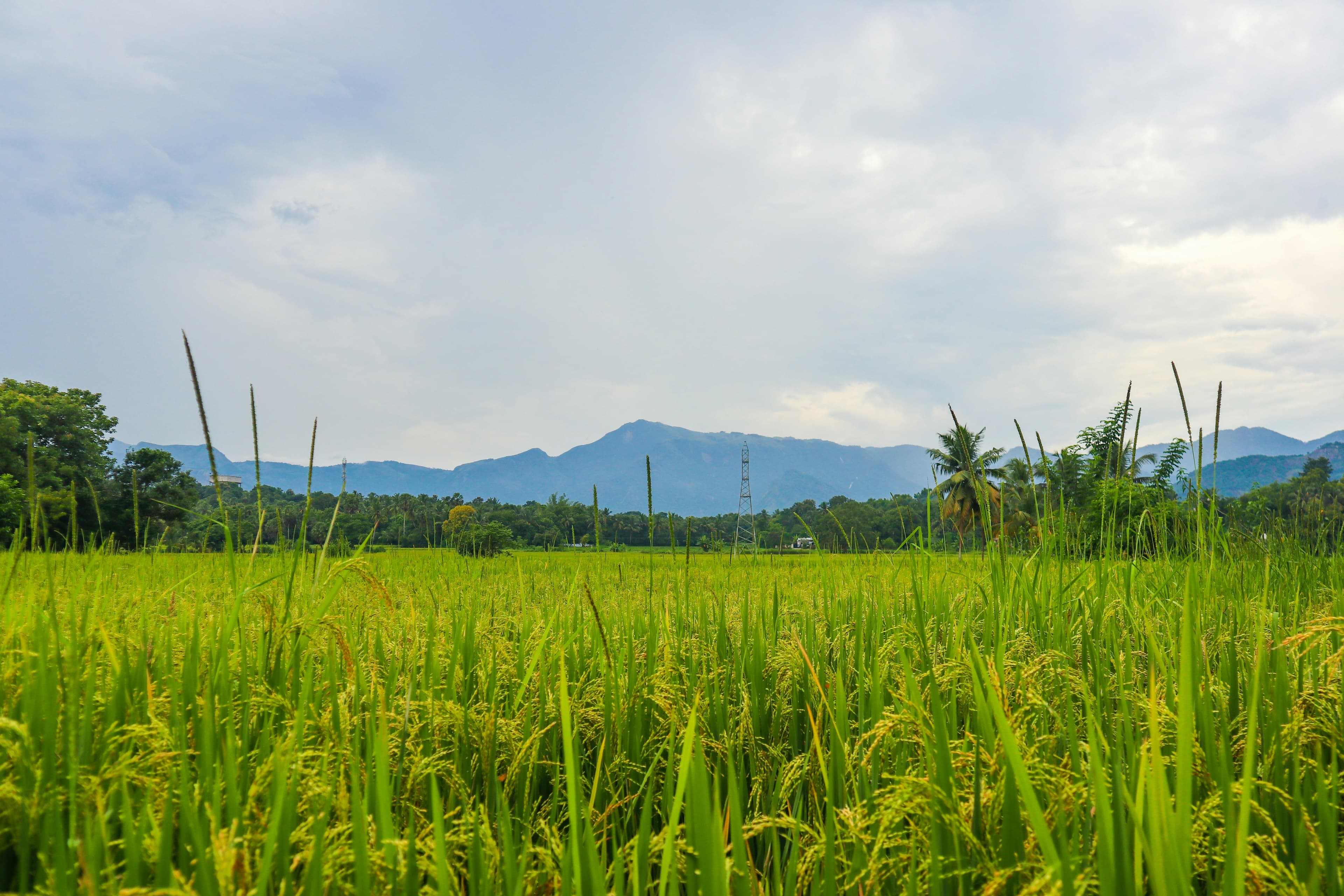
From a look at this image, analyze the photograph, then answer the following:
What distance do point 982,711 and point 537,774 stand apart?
1.26 m

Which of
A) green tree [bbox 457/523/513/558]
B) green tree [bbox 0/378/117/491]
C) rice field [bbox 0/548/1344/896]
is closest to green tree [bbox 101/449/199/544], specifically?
green tree [bbox 0/378/117/491]

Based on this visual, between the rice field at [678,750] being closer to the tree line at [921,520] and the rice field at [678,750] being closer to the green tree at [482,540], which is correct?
the tree line at [921,520]

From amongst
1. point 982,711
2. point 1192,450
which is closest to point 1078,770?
point 982,711

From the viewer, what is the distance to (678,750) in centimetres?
192

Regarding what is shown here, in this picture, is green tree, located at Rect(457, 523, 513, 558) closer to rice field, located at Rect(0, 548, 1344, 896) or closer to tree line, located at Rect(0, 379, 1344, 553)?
tree line, located at Rect(0, 379, 1344, 553)

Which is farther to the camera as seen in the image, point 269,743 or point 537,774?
point 537,774

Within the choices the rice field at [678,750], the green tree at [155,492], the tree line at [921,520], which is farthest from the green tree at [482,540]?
the green tree at [155,492]

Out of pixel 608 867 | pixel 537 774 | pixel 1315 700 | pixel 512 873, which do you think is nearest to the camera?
pixel 512 873

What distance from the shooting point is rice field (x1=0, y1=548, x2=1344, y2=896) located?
36.2 inches

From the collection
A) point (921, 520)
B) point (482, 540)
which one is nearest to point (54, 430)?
point (482, 540)

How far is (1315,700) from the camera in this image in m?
1.52

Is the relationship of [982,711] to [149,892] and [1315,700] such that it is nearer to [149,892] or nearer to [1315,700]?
[1315,700]

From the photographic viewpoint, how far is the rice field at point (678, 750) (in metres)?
0.92

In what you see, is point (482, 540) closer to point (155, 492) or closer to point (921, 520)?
point (921, 520)
